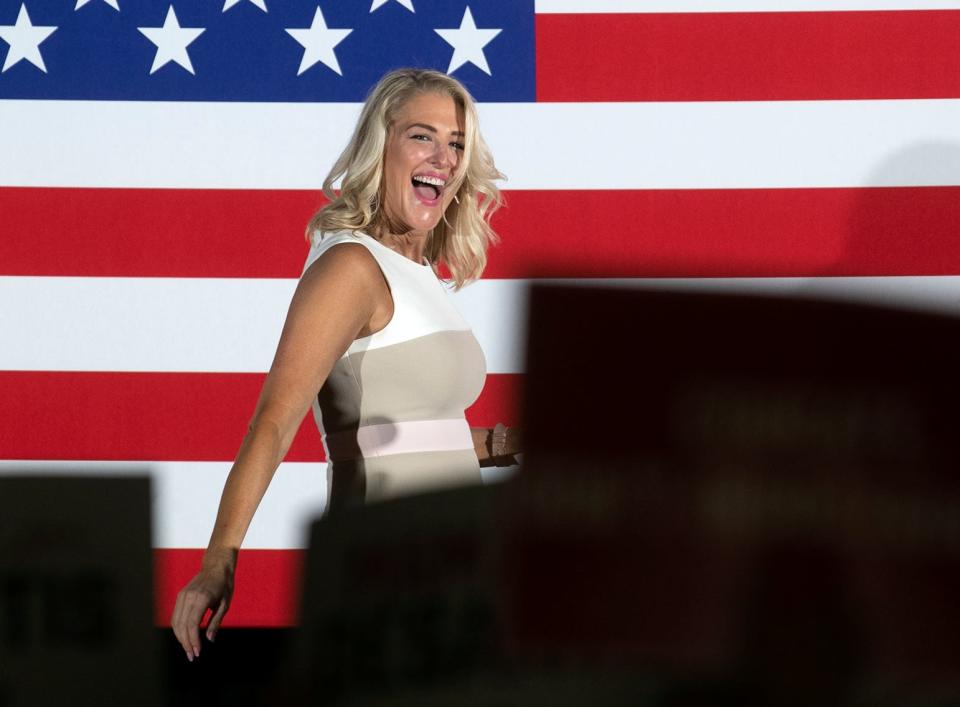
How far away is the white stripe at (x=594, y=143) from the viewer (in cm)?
154

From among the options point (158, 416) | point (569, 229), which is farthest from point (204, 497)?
point (569, 229)

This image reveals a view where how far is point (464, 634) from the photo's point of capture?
413mm

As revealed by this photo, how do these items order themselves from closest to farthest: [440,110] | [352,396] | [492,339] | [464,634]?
[464,634]
[352,396]
[440,110]
[492,339]

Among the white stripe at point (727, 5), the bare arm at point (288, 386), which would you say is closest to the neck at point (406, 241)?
the bare arm at point (288, 386)

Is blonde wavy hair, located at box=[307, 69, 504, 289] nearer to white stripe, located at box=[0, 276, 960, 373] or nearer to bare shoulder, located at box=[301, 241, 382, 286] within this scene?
bare shoulder, located at box=[301, 241, 382, 286]

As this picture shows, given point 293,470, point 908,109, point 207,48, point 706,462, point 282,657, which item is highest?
point 207,48

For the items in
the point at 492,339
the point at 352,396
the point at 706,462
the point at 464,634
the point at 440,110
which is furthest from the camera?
the point at 492,339

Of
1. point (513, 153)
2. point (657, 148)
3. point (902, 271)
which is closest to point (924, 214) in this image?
point (902, 271)

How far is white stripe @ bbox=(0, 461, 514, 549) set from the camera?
1518 mm

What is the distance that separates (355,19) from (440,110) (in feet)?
1.94

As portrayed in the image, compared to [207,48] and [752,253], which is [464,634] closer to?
[752,253]

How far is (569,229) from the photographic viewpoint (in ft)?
5.03

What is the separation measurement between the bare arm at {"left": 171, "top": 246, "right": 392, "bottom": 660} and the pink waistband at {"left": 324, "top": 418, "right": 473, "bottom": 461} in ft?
0.26

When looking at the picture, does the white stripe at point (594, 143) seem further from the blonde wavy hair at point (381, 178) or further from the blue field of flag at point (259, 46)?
the blonde wavy hair at point (381, 178)
